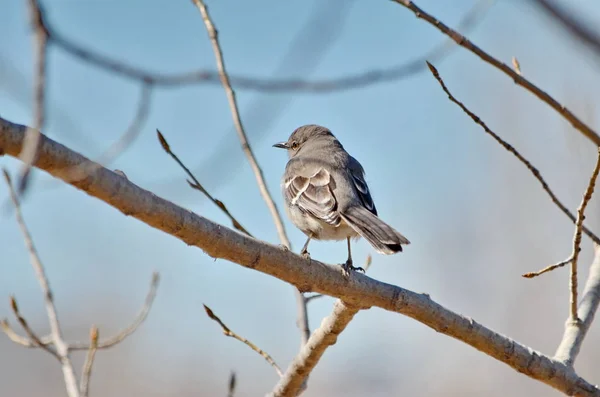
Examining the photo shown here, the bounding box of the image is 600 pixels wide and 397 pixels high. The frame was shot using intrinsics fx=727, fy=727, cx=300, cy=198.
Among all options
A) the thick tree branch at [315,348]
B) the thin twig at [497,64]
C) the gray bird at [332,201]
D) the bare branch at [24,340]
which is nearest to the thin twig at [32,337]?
the bare branch at [24,340]

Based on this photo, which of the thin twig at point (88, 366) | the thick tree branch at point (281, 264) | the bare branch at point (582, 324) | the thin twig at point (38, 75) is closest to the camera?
the thin twig at point (38, 75)

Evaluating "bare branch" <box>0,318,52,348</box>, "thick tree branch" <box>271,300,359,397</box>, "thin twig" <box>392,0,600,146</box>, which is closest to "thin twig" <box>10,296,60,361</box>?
"bare branch" <box>0,318,52,348</box>

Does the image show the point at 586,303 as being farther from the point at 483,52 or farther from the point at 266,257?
the point at 483,52

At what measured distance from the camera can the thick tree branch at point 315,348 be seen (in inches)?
127

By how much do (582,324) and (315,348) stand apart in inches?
53.5

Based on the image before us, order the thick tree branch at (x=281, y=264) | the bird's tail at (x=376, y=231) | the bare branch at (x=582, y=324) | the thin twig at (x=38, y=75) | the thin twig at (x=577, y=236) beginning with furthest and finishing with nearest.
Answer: the bird's tail at (x=376, y=231) → the bare branch at (x=582, y=324) → the thin twig at (x=577, y=236) → the thick tree branch at (x=281, y=264) → the thin twig at (x=38, y=75)

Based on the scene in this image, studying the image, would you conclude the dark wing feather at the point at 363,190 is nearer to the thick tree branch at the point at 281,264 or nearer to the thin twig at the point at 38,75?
the thick tree branch at the point at 281,264

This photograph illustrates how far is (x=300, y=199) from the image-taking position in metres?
5.11

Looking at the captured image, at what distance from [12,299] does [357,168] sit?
9.64ft

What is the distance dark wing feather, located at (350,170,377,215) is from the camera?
499 cm

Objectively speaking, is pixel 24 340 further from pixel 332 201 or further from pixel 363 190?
pixel 363 190

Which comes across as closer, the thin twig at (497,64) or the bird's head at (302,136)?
the thin twig at (497,64)

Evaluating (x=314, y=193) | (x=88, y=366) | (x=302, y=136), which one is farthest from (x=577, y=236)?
(x=302, y=136)

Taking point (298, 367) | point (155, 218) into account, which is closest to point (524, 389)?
point (298, 367)
